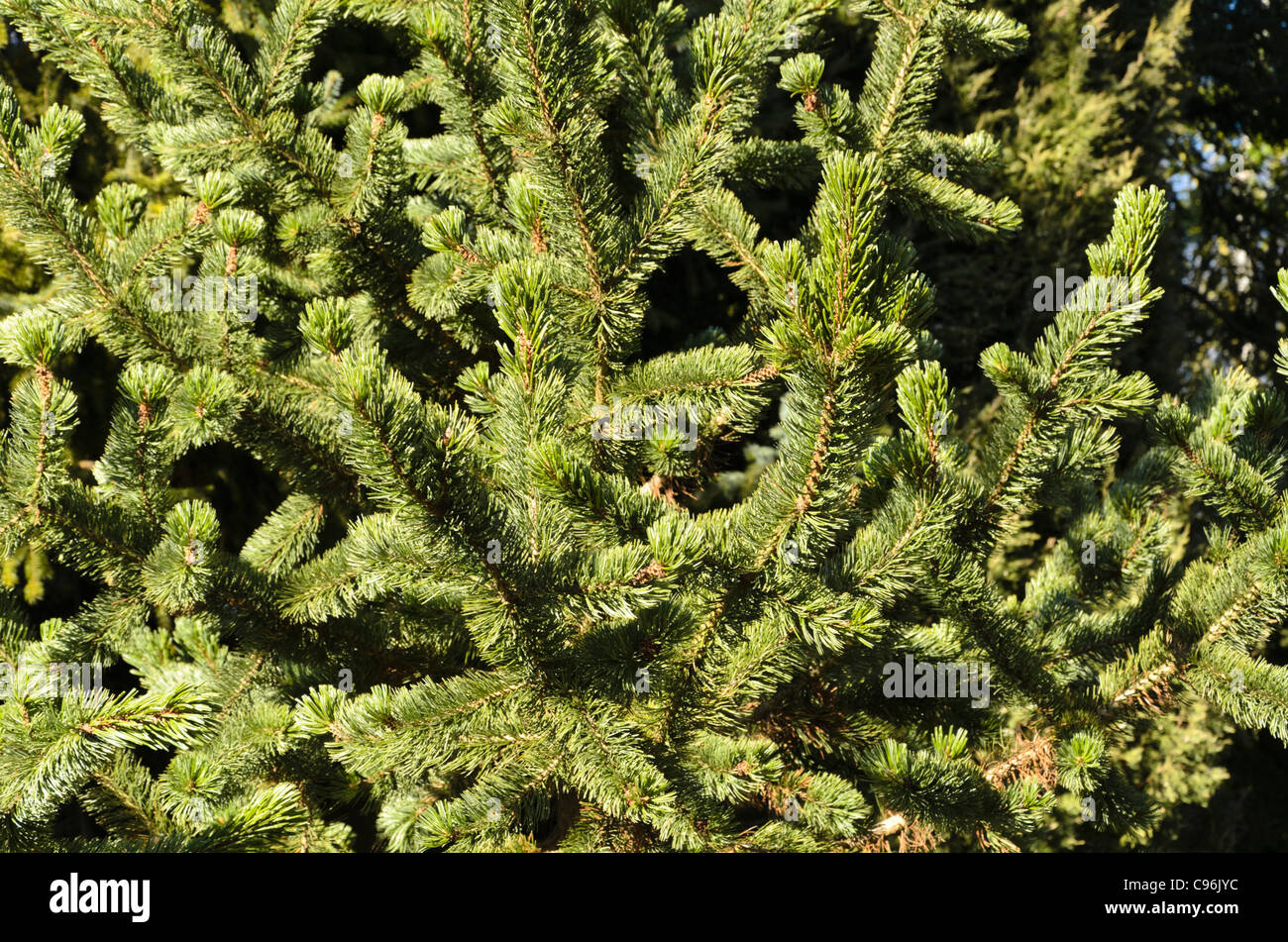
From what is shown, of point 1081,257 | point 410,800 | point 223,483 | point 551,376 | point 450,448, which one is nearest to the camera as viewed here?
point 450,448

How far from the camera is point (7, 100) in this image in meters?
1.90

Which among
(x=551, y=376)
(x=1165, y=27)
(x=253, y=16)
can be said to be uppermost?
(x=1165, y=27)

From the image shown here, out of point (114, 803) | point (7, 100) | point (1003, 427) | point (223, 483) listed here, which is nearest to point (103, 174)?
point (223, 483)

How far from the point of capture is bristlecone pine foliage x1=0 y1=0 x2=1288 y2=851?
1496 millimetres

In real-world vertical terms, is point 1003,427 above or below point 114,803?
above

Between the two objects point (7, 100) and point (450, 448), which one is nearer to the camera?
point (450, 448)

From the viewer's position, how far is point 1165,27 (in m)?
5.06

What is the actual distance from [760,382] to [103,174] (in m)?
2.97

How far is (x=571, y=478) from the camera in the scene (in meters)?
1.42

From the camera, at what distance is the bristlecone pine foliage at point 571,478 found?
4.91ft

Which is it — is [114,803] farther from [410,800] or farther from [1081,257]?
[1081,257]
